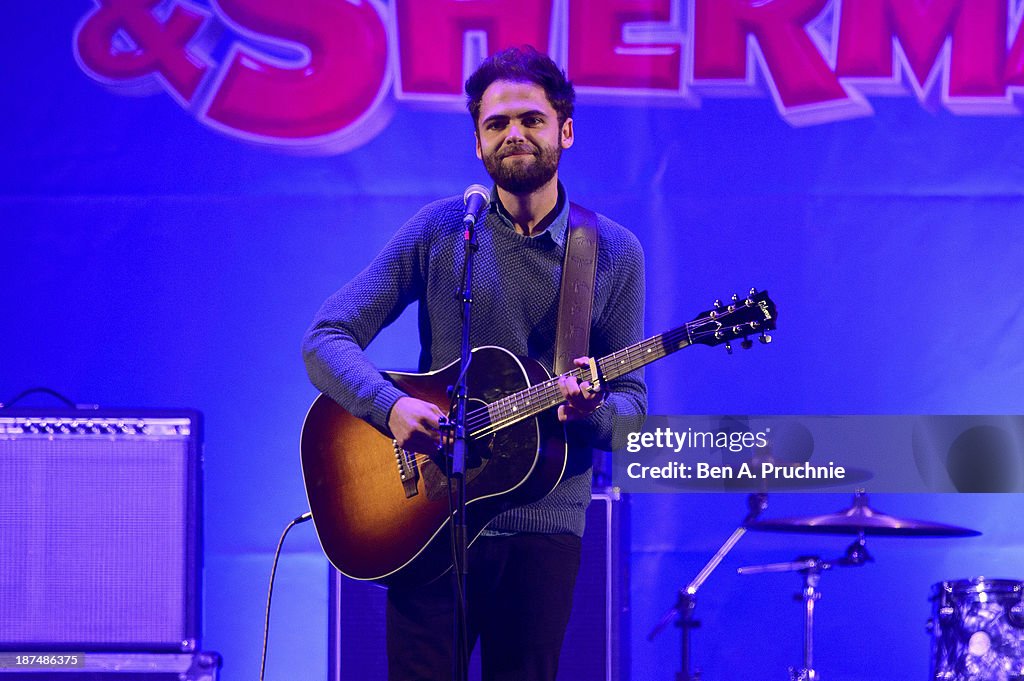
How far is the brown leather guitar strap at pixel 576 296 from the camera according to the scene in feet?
10.3

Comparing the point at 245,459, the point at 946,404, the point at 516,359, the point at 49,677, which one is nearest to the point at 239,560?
the point at 245,459

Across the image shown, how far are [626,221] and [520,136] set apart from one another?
83cm

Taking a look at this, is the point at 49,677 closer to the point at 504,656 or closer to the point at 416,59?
the point at 504,656

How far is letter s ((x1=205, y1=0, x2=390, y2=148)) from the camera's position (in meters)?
4.00

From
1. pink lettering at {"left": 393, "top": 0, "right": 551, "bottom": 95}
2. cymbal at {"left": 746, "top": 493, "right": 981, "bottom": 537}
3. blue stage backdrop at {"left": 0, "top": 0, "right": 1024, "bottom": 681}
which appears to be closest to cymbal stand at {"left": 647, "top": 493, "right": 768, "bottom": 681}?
blue stage backdrop at {"left": 0, "top": 0, "right": 1024, "bottom": 681}

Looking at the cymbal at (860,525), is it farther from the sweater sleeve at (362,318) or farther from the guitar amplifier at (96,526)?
the guitar amplifier at (96,526)

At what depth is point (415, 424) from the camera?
2.94m

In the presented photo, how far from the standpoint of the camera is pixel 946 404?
3918 millimetres

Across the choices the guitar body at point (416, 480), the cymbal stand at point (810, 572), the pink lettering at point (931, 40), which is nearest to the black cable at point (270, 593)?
the guitar body at point (416, 480)

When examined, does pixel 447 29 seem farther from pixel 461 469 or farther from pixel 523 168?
pixel 461 469

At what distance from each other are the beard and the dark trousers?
0.98m

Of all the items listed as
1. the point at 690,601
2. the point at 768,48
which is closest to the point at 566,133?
the point at 768,48

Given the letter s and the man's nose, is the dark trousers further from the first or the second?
the letter s

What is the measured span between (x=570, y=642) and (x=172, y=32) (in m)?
2.46
